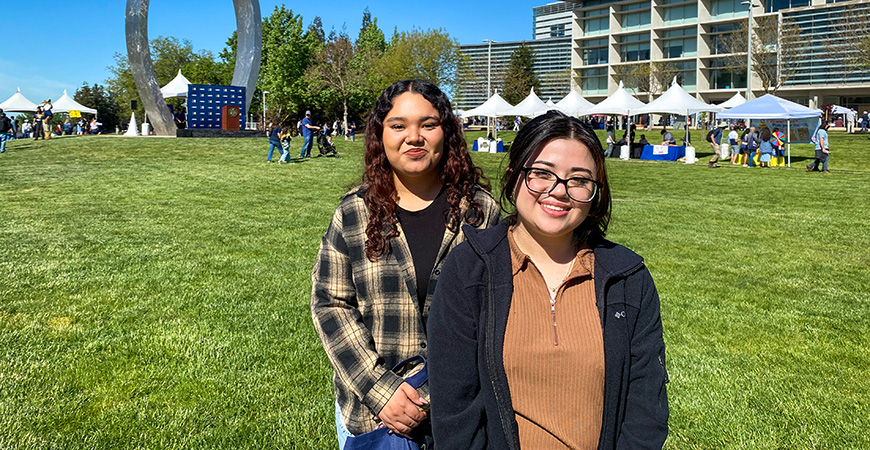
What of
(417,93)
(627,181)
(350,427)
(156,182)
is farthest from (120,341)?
(627,181)

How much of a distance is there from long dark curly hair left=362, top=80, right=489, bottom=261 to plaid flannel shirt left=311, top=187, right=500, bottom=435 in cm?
4

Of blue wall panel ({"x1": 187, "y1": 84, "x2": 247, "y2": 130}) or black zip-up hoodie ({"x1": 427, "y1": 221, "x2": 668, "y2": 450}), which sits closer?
black zip-up hoodie ({"x1": 427, "y1": 221, "x2": 668, "y2": 450})

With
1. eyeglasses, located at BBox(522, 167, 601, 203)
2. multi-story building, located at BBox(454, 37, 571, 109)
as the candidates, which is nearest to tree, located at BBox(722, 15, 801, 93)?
multi-story building, located at BBox(454, 37, 571, 109)

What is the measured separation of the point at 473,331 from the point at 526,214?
36 cm

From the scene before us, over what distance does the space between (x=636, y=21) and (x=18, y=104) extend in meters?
63.4

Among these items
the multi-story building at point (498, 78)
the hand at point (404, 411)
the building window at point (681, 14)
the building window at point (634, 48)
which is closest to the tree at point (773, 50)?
the building window at point (681, 14)

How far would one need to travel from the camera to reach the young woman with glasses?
1734 millimetres

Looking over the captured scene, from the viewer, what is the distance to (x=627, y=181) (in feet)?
60.6

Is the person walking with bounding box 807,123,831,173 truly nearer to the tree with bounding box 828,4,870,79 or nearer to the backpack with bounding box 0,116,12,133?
the tree with bounding box 828,4,870,79

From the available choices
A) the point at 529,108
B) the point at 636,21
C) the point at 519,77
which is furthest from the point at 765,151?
the point at 636,21

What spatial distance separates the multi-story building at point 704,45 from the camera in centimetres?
6056

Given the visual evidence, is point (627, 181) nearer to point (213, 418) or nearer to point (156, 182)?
point (156, 182)

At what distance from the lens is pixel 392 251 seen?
214 cm

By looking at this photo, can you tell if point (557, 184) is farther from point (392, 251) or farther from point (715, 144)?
point (715, 144)
